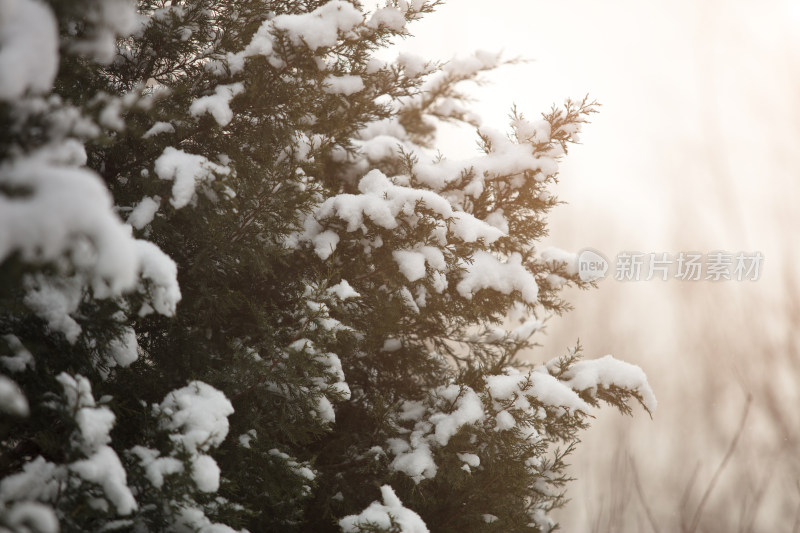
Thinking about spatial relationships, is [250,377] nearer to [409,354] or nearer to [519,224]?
[409,354]

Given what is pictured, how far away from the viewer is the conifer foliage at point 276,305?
7.80ft

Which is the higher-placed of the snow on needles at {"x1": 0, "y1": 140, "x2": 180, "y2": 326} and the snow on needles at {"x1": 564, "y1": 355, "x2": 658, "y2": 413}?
the snow on needles at {"x1": 564, "y1": 355, "x2": 658, "y2": 413}

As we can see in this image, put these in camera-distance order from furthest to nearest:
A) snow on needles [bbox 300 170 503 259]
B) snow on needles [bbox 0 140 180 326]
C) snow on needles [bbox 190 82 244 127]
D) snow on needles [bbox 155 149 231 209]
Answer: snow on needles [bbox 300 170 503 259] < snow on needles [bbox 190 82 244 127] < snow on needles [bbox 155 149 231 209] < snow on needles [bbox 0 140 180 326]


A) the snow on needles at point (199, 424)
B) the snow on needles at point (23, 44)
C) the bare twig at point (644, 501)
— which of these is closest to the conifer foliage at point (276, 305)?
the snow on needles at point (199, 424)

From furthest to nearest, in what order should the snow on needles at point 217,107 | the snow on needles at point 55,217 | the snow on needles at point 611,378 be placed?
the snow on needles at point 611,378 < the snow on needles at point 217,107 < the snow on needles at point 55,217

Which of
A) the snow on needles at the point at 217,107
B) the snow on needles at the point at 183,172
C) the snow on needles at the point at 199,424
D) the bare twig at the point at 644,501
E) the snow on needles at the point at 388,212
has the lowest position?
the snow on needles at the point at 199,424

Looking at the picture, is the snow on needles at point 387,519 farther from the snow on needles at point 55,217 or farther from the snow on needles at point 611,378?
the snow on needles at point 55,217

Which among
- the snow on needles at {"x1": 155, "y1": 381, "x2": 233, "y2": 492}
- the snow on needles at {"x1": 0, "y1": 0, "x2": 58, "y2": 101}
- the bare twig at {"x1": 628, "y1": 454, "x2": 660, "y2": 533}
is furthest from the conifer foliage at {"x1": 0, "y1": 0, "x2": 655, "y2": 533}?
the bare twig at {"x1": 628, "y1": 454, "x2": 660, "y2": 533}

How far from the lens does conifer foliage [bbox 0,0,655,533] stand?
2377 millimetres

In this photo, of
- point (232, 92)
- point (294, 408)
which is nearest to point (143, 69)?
point (232, 92)

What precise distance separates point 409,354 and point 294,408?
5.18 ft

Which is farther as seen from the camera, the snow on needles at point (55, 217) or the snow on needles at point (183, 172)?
the snow on needles at point (183, 172)

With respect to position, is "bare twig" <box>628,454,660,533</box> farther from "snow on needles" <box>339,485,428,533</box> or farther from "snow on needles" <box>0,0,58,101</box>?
"snow on needles" <box>0,0,58,101</box>

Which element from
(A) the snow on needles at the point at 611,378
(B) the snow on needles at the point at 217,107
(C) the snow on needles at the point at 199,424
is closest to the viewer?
(C) the snow on needles at the point at 199,424
